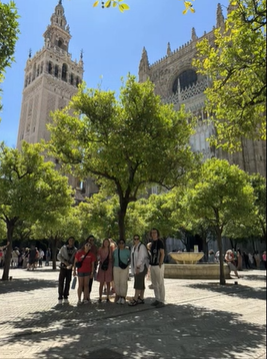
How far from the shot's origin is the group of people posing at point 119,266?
716cm

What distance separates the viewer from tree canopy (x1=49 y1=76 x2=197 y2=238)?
9.40 meters

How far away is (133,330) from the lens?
485 centimetres

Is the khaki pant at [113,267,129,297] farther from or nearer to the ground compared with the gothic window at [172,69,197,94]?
nearer to the ground

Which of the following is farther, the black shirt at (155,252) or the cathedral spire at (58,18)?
the cathedral spire at (58,18)

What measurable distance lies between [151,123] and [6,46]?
4.83 m

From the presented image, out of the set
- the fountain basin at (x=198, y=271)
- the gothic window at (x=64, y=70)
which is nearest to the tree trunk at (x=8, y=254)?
the fountain basin at (x=198, y=271)

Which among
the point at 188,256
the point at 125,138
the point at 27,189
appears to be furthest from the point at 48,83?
the point at 125,138

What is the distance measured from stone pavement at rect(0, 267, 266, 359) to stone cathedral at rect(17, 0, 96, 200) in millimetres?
45627

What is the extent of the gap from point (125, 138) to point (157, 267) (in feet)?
14.0

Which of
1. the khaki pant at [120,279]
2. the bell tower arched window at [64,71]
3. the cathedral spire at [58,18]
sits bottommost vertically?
the khaki pant at [120,279]

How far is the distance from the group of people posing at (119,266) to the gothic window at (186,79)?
1602 inches

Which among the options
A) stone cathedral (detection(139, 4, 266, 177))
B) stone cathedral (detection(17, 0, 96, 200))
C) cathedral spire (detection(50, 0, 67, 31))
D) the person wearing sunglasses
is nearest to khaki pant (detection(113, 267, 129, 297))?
the person wearing sunglasses

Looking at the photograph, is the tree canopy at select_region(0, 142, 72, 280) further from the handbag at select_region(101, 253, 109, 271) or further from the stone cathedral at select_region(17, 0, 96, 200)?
the stone cathedral at select_region(17, 0, 96, 200)

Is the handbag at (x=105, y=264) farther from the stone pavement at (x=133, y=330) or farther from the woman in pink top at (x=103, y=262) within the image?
the stone pavement at (x=133, y=330)
